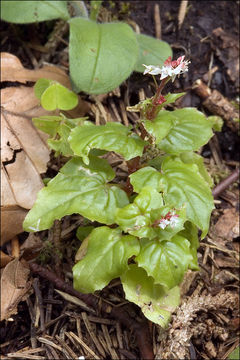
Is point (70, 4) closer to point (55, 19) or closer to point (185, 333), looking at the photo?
point (55, 19)

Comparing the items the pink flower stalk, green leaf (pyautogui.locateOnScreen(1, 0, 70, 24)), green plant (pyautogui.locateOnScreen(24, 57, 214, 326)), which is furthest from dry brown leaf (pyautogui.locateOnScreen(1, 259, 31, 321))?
green leaf (pyautogui.locateOnScreen(1, 0, 70, 24))

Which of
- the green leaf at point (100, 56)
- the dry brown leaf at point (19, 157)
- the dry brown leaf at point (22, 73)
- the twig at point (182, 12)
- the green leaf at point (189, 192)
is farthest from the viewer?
the twig at point (182, 12)

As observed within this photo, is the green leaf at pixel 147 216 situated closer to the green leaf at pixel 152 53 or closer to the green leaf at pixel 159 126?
the green leaf at pixel 159 126

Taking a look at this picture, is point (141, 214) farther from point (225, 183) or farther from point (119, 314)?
point (225, 183)

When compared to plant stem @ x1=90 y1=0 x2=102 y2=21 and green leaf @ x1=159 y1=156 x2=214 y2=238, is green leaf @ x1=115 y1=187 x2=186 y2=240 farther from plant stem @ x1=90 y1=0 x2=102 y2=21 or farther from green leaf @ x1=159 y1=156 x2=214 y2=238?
plant stem @ x1=90 y1=0 x2=102 y2=21

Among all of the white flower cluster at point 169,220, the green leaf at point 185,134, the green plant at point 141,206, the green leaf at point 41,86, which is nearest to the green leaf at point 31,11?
the green leaf at point 41,86

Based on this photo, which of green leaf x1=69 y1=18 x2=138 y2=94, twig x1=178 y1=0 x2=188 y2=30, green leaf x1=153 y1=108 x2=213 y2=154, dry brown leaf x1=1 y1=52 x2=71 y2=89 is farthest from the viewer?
twig x1=178 y1=0 x2=188 y2=30

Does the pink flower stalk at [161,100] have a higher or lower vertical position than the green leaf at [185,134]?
higher
